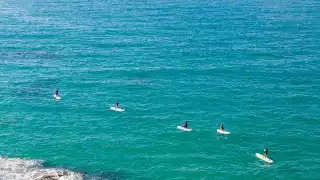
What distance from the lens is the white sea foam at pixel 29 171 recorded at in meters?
69.2

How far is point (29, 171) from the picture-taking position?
72.0 meters

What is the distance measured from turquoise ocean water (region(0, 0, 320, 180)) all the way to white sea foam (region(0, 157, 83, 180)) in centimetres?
145

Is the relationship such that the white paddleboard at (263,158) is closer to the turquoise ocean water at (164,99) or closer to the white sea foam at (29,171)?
the turquoise ocean water at (164,99)

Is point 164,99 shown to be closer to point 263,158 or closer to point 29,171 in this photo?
point 263,158

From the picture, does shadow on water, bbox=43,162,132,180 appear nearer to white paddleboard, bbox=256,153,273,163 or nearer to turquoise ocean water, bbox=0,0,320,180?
turquoise ocean water, bbox=0,0,320,180

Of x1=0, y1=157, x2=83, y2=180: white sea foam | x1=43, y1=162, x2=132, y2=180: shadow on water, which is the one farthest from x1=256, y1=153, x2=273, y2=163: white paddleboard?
x1=0, y1=157, x2=83, y2=180: white sea foam

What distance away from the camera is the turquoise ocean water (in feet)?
254

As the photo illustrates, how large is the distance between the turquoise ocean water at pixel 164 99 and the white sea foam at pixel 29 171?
1.45 m

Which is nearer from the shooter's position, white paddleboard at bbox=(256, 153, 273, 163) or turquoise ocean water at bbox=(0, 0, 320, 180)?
white paddleboard at bbox=(256, 153, 273, 163)

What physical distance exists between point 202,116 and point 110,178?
2897 cm

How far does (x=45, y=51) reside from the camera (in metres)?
140

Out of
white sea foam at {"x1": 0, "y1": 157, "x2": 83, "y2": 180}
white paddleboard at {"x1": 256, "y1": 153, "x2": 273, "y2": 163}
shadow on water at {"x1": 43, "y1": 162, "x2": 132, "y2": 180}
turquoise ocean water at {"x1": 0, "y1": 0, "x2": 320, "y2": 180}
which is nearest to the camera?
white sea foam at {"x1": 0, "y1": 157, "x2": 83, "y2": 180}

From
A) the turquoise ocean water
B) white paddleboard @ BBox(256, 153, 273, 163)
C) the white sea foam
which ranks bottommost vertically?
the white sea foam

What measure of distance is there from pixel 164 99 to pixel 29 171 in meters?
39.2
